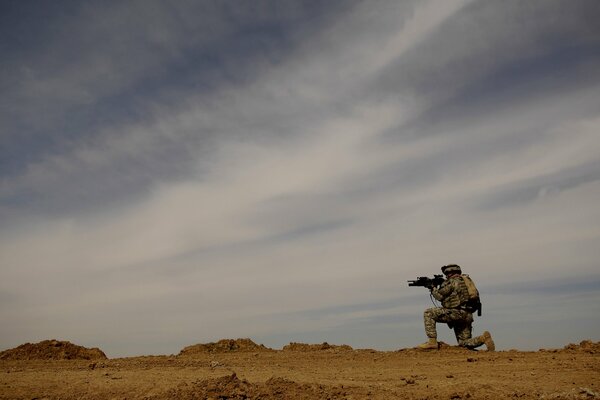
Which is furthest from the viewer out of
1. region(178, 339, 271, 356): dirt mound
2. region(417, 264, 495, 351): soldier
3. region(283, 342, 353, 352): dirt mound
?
region(178, 339, 271, 356): dirt mound

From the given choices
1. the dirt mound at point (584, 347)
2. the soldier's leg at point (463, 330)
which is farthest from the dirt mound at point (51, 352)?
the dirt mound at point (584, 347)

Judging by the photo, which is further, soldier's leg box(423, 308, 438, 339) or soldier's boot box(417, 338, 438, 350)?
soldier's leg box(423, 308, 438, 339)

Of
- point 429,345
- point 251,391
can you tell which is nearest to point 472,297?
point 429,345

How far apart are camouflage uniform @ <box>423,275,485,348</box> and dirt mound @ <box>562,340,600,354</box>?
8.09 feet

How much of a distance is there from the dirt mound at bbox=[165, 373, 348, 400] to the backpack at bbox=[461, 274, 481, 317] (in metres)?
6.97

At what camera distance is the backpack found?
1238 cm

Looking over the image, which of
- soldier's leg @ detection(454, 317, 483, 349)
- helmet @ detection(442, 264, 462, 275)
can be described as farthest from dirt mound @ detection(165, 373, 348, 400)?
helmet @ detection(442, 264, 462, 275)

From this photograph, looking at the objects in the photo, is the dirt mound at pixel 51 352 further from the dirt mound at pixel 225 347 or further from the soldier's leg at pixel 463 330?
the soldier's leg at pixel 463 330

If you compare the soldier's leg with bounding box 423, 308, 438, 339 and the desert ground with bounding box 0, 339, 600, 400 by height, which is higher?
the soldier's leg with bounding box 423, 308, 438, 339

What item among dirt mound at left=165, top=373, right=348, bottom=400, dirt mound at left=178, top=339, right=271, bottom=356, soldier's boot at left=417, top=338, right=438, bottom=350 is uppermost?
dirt mound at left=178, top=339, right=271, bottom=356

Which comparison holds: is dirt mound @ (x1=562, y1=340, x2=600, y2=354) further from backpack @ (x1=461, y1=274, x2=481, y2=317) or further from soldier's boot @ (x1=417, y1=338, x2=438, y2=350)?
soldier's boot @ (x1=417, y1=338, x2=438, y2=350)

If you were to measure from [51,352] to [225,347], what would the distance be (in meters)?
5.18

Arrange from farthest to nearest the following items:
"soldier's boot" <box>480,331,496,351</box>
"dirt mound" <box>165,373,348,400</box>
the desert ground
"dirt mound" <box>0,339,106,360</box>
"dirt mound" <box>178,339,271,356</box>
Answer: "dirt mound" <box>178,339,271,356</box> < "dirt mound" <box>0,339,106,360</box> < "soldier's boot" <box>480,331,496,351</box> < the desert ground < "dirt mound" <box>165,373,348,400</box>

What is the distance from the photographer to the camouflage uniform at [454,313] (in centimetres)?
1228
